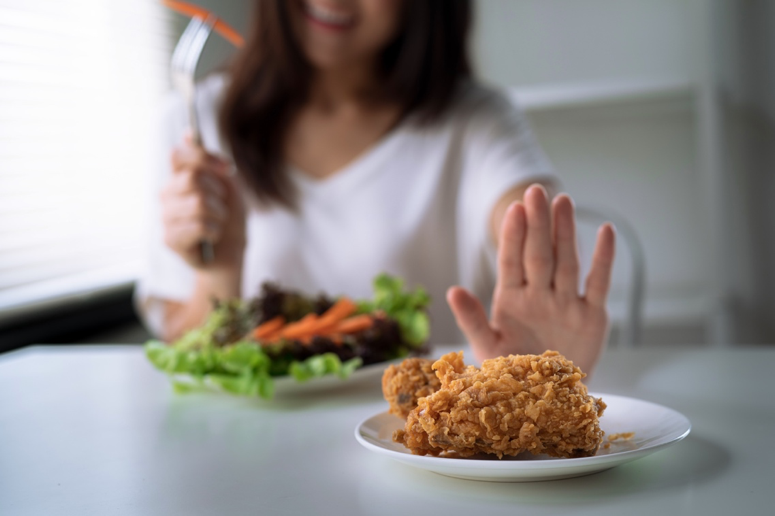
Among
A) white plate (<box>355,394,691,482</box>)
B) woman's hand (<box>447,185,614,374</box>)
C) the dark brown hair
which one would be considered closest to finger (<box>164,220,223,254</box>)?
the dark brown hair

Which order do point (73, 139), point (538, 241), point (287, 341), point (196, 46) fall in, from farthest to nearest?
1. point (73, 139)
2. point (196, 46)
3. point (287, 341)
4. point (538, 241)

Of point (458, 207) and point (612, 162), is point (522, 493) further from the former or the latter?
point (612, 162)

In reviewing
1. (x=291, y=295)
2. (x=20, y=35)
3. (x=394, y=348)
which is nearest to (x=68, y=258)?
(x=20, y=35)

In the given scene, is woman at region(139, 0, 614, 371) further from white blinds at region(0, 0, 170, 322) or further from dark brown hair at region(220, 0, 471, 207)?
white blinds at region(0, 0, 170, 322)

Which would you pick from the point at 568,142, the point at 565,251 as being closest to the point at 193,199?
the point at 565,251

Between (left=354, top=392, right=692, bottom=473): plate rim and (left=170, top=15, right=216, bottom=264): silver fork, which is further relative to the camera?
(left=170, top=15, right=216, bottom=264): silver fork

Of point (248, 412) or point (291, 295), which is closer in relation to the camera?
point (248, 412)

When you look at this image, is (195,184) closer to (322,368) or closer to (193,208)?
(193,208)
